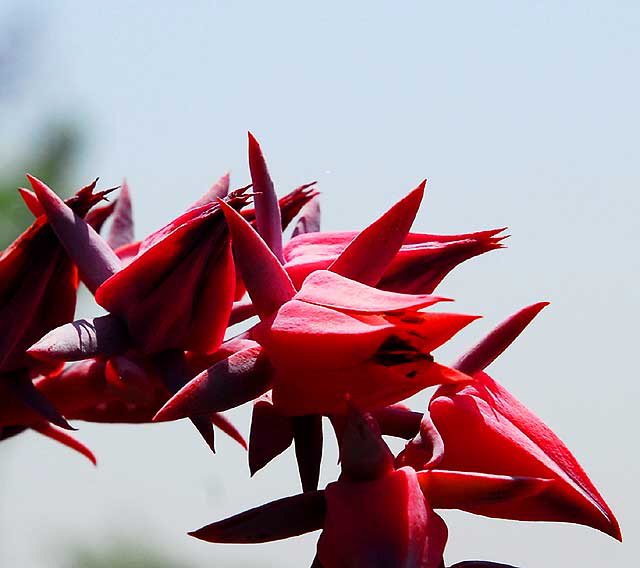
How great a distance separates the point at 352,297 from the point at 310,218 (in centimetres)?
27

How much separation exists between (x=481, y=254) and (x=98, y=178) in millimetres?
265

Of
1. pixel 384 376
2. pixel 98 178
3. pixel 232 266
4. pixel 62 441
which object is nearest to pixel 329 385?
pixel 384 376

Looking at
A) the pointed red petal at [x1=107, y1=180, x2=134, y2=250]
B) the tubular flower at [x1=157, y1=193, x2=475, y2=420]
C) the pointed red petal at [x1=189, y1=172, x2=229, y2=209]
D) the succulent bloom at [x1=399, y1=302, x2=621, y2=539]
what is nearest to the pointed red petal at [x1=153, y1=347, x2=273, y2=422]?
the tubular flower at [x1=157, y1=193, x2=475, y2=420]

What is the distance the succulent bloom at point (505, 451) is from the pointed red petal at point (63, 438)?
0.37 metres

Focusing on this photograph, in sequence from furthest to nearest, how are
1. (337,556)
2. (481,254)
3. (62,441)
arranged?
(62,441), (481,254), (337,556)

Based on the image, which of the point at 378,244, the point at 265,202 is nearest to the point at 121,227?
the point at 265,202

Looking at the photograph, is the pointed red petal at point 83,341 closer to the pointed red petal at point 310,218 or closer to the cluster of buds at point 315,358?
the cluster of buds at point 315,358

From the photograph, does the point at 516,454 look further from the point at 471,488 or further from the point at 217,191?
the point at 217,191

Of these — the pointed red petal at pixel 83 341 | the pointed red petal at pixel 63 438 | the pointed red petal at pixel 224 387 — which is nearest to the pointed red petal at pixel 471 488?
the pointed red petal at pixel 224 387

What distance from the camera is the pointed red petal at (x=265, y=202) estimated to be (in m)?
0.74

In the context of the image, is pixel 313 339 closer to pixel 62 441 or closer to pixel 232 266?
pixel 232 266

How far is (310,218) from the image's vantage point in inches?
34.6

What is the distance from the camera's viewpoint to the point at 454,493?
0.63 meters

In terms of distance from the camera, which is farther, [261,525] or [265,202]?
[265,202]
